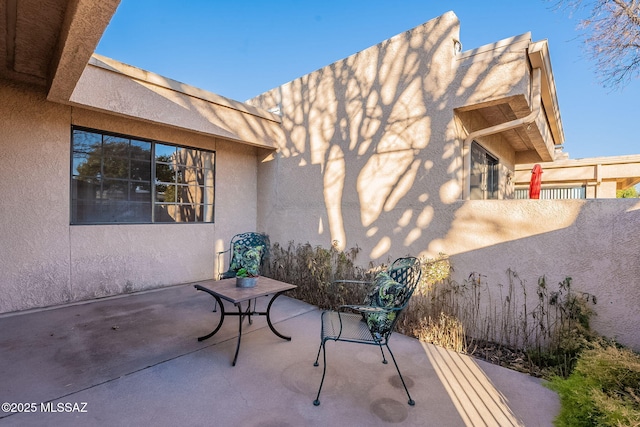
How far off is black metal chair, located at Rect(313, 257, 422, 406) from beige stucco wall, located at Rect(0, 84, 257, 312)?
3584 mm

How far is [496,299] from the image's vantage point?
322 cm

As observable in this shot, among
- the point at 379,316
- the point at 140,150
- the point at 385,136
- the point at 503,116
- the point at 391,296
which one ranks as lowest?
the point at 379,316

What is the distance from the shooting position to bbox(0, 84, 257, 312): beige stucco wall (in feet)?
12.0

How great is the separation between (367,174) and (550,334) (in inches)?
112

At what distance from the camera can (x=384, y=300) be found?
247 centimetres

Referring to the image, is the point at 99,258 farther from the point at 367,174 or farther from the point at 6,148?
the point at 367,174

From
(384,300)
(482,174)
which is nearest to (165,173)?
(384,300)

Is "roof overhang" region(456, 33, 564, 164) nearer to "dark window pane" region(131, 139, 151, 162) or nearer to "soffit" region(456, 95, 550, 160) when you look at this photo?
"soffit" region(456, 95, 550, 160)

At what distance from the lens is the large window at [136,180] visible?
4.21 m

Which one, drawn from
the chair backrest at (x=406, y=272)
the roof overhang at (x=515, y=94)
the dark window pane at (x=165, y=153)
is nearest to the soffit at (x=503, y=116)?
the roof overhang at (x=515, y=94)

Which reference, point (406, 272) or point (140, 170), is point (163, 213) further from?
point (406, 272)

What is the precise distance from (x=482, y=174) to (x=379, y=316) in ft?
12.2

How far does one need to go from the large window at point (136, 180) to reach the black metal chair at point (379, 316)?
3791 millimetres

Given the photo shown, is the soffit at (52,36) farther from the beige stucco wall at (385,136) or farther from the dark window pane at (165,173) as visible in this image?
the beige stucco wall at (385,136)
